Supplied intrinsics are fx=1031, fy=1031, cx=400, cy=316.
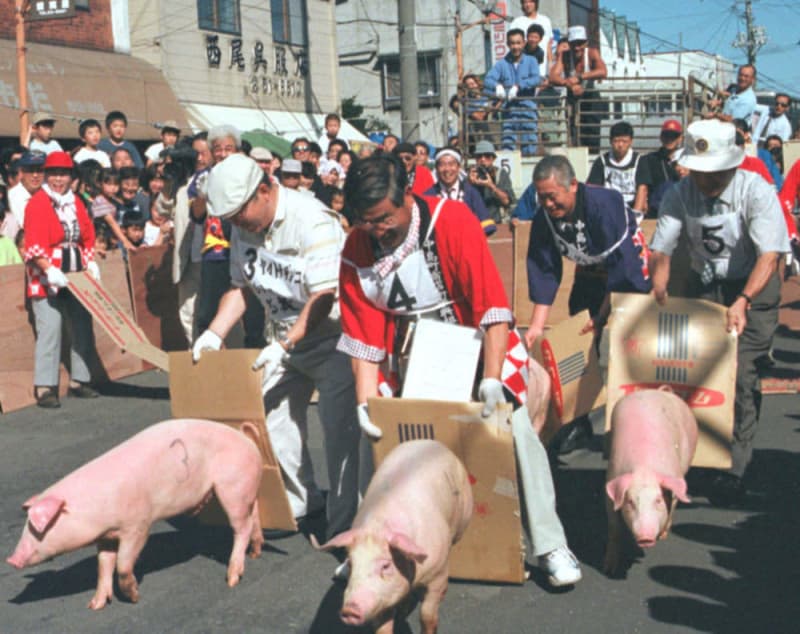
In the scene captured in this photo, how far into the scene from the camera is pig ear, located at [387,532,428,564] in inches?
138

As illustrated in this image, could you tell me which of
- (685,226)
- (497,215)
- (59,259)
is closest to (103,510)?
(685,226)

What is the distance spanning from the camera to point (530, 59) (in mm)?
14797

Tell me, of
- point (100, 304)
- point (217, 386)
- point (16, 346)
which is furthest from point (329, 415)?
point (16, 346)

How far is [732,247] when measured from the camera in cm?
562

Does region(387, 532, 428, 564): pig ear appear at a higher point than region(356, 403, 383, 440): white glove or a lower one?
lower

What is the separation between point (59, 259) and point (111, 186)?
6.76 ft

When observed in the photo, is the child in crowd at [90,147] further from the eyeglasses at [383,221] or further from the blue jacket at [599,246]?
the eyeglasses at [383,221]

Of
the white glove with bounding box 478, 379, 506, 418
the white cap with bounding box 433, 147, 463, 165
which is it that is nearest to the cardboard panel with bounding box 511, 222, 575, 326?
the white cap with bounding box 433, 147, 463, 165

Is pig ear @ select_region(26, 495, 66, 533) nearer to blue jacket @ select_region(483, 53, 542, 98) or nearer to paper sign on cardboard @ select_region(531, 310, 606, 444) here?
paper sign on cardboard @ select_region(531, 310, 606, 444)

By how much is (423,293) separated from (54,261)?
5.11m

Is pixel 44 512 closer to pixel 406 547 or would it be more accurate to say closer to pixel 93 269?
pixel 406 547

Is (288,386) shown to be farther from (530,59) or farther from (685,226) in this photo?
(530,59)

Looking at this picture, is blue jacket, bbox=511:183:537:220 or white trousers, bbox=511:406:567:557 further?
blue jacket, bbox=511:183:537:220

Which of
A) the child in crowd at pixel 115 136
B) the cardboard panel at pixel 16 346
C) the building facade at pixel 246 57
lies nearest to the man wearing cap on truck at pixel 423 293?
the cardboard panel at pixel 16 346
